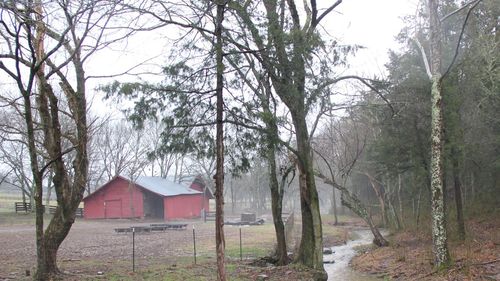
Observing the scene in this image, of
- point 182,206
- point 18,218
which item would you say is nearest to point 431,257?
point 182,206

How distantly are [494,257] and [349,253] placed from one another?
9867mm

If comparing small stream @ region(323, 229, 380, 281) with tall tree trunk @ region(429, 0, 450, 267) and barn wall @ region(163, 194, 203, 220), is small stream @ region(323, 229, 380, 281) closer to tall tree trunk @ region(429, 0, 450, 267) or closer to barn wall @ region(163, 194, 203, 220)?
tall tree trunk @ region(429, 0, 450, 267)

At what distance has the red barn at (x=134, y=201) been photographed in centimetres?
5119

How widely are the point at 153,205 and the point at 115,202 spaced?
4.20m

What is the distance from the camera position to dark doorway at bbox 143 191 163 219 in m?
52.2

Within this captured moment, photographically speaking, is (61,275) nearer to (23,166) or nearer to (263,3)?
(263,3)

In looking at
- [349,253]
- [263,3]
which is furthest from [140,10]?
[349,253]

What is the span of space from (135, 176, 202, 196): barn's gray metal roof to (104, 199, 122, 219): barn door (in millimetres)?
3246

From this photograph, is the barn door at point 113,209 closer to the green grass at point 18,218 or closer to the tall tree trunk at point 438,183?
the green grass at point 18,218

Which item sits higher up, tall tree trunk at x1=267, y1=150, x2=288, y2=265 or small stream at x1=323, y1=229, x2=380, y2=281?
tall tree trunk at x1=267, y1=150, x2=288, y2=265

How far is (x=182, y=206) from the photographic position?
54.2 m

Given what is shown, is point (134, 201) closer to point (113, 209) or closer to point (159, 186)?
point (113, 209)

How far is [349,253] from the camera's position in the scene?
23688 millimetres

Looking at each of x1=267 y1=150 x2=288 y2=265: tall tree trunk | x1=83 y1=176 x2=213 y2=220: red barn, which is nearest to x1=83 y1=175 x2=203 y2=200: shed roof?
x1=83 y1=176 x2=213 y2=220: red barn
